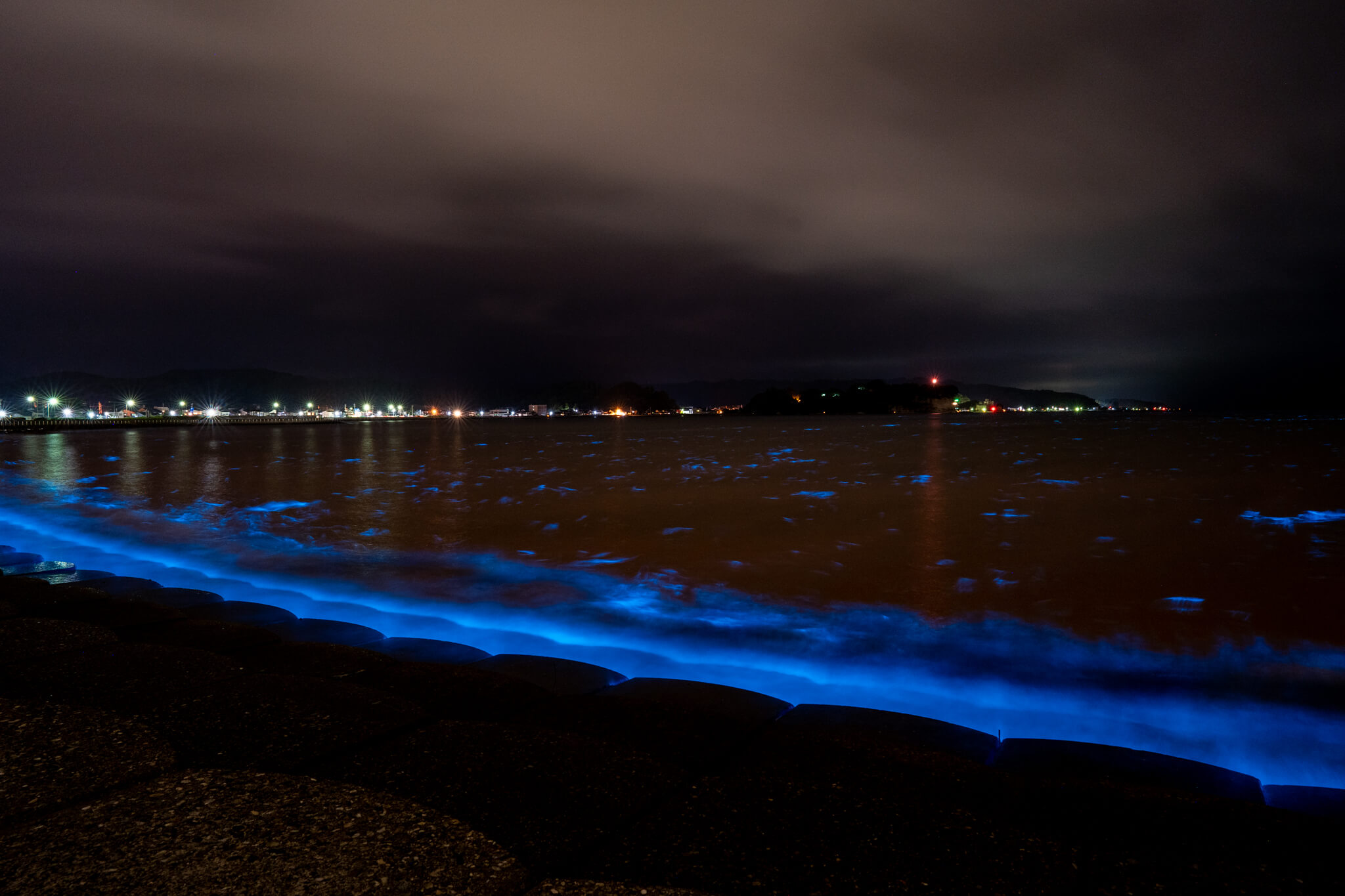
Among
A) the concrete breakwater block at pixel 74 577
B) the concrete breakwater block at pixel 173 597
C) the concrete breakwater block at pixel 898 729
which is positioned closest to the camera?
the concrete breakwater block at pixel 898 729

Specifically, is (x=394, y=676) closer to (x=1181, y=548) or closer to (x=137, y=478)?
(x=1181, y=548)

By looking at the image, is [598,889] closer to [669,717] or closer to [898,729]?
[669,717]

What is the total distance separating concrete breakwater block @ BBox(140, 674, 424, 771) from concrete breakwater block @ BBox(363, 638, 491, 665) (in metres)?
0.94

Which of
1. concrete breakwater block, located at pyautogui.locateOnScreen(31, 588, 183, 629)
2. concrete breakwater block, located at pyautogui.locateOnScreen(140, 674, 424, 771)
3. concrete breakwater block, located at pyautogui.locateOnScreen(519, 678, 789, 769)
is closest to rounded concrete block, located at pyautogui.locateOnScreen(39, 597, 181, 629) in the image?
concrete breakwater block, located at pyautogui.locateOnScreen(31, 588, 183, 629)

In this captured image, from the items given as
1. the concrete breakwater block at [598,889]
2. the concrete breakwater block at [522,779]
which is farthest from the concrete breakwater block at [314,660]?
the concrete breakwater block at [598,889]

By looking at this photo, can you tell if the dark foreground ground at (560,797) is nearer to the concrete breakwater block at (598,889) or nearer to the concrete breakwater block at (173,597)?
the concrete breakwater block at (598,889)

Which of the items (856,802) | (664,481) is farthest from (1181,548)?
(664,481)

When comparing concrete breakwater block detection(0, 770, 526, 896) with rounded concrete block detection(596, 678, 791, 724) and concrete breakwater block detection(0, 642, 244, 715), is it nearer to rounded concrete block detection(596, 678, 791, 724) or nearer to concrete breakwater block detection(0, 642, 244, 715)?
concrete breakwater block detection(0, 642, 244, 715)

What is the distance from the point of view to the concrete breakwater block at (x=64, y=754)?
102 inches

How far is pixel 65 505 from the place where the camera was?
15.2 meters

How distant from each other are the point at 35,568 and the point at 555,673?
23.4ft

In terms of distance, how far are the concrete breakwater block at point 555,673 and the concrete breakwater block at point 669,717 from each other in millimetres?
150

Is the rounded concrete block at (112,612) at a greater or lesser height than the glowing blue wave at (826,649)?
greater

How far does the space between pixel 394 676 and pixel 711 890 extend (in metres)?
2.69
